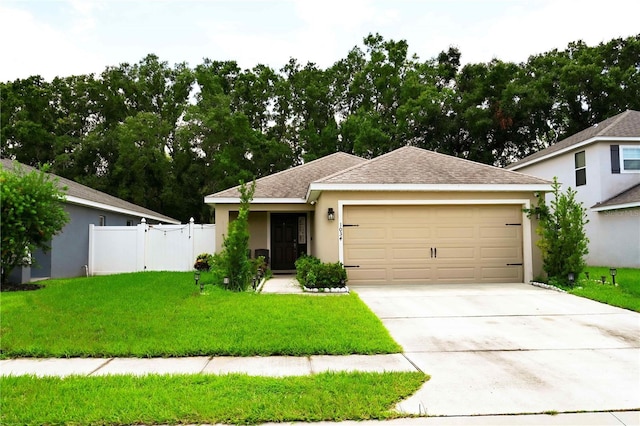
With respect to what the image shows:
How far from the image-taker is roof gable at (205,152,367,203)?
13.8m

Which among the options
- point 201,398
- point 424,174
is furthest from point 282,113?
point 201,398

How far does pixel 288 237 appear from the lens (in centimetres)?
1512

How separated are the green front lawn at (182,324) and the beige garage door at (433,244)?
7.00 ft

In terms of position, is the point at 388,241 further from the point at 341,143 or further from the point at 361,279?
the point at 341,143

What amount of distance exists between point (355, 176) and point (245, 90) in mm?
21166

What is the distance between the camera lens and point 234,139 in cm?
2641

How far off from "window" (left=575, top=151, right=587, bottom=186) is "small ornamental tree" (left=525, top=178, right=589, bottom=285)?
750 cm

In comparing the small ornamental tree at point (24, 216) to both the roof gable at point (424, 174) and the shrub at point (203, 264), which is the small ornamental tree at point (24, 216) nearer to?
the shrub at point (203, 264)

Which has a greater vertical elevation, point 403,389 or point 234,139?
point 234,139

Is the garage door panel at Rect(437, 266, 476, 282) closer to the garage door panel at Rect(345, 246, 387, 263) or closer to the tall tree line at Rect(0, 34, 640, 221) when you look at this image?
the garage door panel at Rect(345, 246, 387, 263)

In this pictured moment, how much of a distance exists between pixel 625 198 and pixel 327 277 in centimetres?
1161

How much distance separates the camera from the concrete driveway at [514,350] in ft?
12.3

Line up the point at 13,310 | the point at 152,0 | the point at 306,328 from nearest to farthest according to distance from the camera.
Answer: the point at 306,328 → the point at 13,310 → the point at 152,0

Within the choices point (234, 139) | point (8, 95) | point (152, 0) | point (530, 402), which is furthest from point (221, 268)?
point (8, 95)
